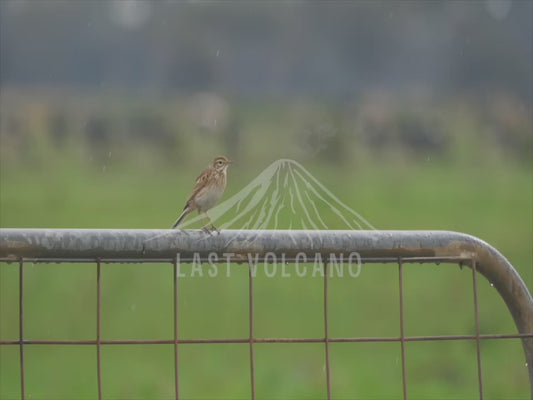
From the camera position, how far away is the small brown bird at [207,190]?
478cm

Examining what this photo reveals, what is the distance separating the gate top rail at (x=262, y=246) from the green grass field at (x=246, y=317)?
33.1 ft

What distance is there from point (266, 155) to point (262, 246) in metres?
28.0

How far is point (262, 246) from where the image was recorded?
2.23 m

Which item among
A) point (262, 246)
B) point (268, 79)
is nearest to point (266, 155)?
point (268, 79)

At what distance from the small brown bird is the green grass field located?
298 inches

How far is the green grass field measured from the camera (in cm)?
1438

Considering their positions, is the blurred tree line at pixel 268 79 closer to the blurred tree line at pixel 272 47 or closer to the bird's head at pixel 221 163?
the blurred tree line at pixel 272 47

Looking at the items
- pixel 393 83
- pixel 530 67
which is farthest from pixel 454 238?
pixel 530 67

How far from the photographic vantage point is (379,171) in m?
35.3

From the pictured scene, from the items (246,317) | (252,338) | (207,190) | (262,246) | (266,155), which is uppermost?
(266,155)

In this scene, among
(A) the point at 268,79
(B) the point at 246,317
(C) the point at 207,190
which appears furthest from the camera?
(A) the point at 268,79

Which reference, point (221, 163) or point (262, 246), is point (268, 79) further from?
point (262, 246)

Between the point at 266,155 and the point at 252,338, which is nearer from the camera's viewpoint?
the point at 252,338

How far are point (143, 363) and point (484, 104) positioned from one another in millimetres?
28199
